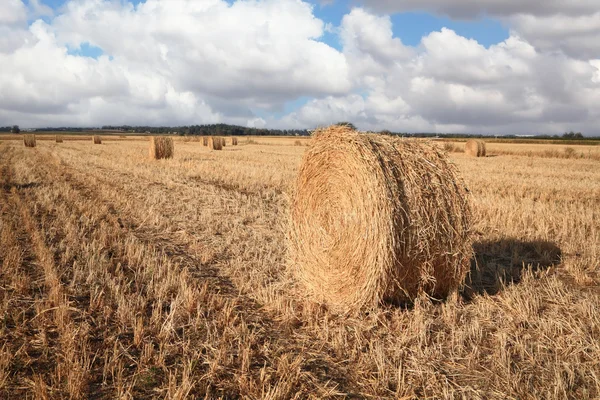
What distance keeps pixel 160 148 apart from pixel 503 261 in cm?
1842

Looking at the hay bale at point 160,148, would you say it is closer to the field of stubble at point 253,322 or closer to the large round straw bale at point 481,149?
the field of stubble at point 253,322

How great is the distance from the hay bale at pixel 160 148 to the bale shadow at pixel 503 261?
17.6 metres

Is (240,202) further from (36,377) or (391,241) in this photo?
(36,377)

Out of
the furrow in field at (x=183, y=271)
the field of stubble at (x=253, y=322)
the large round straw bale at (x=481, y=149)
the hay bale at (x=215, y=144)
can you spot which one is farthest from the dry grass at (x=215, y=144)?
the field of stubble at (x=253, y=322)

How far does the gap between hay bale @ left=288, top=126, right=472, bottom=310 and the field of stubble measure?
287 millimetres

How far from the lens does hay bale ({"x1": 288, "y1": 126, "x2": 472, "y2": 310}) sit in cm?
448

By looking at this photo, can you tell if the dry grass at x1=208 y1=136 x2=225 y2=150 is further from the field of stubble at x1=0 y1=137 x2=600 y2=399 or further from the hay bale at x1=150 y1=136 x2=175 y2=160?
the field of stubble at x1=0 y1=137 x2=600 y2=399

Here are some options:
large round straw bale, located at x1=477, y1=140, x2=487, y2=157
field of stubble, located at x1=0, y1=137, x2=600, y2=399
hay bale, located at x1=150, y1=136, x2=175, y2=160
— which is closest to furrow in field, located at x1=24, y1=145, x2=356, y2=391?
field of stubble, located at x1=0, y1=137, x2=600, y2=399

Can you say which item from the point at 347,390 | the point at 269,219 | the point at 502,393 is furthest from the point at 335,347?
the point at 269,219

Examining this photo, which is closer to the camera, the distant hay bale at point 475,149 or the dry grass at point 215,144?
the distant hay bale at point 475,149

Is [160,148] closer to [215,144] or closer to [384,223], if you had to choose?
[215,144]

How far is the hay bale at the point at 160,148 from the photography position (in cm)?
2138

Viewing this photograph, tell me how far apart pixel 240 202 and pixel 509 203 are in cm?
627

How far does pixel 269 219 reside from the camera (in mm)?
8867
